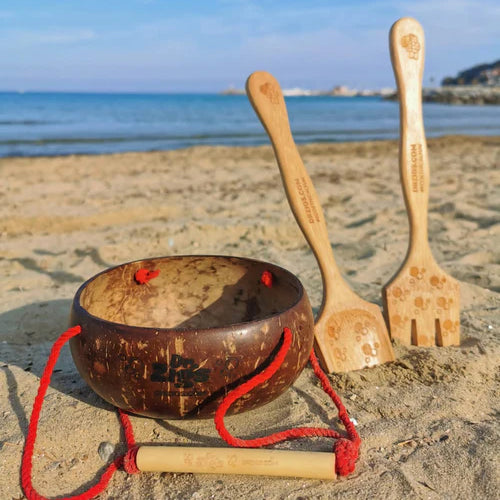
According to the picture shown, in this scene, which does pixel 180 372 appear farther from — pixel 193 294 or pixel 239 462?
pixel 193 294

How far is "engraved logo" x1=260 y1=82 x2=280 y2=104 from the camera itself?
5.54 ft

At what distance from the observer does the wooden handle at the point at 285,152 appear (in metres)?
1.69

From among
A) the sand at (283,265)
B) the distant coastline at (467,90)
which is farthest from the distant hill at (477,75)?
the sand at (283,265)

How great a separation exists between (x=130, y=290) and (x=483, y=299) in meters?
1.55

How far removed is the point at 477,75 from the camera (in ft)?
231

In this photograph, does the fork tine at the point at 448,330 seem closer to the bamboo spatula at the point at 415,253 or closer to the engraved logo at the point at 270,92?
the bamboo spatula at the point at 415,253

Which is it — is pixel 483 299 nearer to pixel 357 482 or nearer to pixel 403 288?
pixel 403 288

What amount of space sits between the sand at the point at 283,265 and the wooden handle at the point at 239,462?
0.11 feet

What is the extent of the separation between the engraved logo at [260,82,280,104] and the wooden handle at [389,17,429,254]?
48 cm

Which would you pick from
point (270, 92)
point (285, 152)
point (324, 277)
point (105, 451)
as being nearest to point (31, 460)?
point (105, 451)

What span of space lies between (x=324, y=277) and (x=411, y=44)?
Result: 0.88 m

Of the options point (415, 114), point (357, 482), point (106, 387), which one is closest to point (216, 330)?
point (106, 387)

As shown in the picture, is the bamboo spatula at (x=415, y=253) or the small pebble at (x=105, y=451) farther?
the bamboo spatula at (x=415, y=253)

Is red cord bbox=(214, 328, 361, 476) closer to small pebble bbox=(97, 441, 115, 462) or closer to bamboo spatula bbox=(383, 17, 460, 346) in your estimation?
small pebble bbox=(97, 441, 115, 462)
